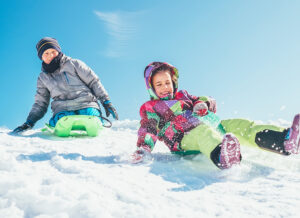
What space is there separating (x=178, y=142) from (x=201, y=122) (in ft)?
1.00

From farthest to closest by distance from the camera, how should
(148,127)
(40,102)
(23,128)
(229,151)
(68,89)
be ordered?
(40,102)
(68,89)
(23,128)
(148,127)
(229,151)

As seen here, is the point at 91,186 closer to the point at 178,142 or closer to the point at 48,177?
the point at 48,177

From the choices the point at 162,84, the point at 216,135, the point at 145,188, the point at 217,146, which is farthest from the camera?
the point at 162,84

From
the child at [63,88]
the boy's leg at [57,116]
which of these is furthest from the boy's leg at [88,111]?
the boy's leg at [57,116]

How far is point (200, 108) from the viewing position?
2.71 metres

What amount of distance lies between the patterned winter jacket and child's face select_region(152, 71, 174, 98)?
63 mm

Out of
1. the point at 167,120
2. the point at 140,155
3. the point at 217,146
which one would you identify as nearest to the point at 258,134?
the point at 217,146

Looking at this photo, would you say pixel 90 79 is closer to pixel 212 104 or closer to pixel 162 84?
pixel 162 84

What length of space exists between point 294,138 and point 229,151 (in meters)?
0.50

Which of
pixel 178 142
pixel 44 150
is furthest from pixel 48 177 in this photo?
pixel 178 142

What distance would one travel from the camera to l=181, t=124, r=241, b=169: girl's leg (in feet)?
6.31

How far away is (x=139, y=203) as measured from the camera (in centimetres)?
133

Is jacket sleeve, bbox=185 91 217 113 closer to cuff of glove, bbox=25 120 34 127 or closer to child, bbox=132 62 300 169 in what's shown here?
child, bbox=132 62 300 169

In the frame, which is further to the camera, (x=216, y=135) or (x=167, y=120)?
(x=167, y=120)
